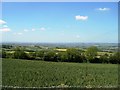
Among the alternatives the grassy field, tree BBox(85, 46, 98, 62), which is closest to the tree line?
tree BBox(85, 46, 98, 62)

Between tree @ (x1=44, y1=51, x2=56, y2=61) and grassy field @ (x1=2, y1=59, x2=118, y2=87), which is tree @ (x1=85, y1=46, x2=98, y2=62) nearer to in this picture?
grassy field @ (x1=2, y1=59, x2=118, y2=87)

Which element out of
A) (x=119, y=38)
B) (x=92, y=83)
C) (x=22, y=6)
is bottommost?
(x=92, y=83)

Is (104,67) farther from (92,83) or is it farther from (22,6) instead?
(22,6)

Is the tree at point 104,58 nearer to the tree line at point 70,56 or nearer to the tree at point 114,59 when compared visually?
the tree line at point 70,56

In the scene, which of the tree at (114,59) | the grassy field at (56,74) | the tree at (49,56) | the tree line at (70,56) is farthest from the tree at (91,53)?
the tree at (49,56)

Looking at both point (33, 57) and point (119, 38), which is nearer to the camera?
point (119, 38)

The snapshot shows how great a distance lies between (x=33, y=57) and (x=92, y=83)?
5.40 feet

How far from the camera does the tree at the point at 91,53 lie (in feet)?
21.1

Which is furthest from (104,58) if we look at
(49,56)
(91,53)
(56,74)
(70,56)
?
(49,56)

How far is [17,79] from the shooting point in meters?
5.70

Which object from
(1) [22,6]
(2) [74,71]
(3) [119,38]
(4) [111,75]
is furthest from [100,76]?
(1) [22,6]

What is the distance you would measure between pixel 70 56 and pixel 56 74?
0.63 meters

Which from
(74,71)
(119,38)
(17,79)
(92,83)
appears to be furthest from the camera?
(74,71)

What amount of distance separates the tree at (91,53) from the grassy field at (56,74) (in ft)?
0.64
